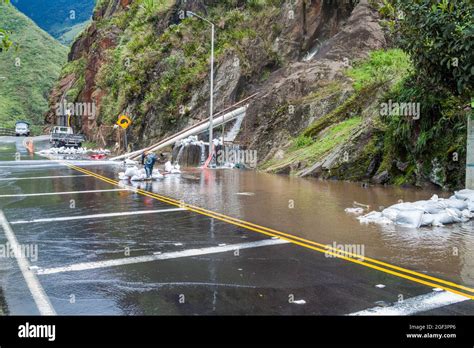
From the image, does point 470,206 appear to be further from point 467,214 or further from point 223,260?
point 223,260

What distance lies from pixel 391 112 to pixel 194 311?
1508 cm

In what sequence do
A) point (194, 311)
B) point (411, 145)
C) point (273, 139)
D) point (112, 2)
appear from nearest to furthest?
1. point (194, 311)
2. point (411, 145)
3. point (273, 139)
4. point (112, 2)

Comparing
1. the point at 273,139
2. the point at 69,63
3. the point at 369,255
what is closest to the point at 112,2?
the point at 69,63

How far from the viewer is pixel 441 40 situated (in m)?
14.2

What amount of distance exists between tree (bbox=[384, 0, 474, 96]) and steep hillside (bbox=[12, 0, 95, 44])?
157201 millimetres

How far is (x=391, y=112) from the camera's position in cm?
1859

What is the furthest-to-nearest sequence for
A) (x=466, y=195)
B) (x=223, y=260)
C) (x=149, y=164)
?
(x=149, y=164) → (x=466, y=195) → (x=223, y=260)

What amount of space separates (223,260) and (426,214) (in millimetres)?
5142

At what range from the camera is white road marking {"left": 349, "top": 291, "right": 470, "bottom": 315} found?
5281 millimetres

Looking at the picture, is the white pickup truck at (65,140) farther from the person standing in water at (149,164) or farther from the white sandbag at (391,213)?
the white sandbag at (391,213)

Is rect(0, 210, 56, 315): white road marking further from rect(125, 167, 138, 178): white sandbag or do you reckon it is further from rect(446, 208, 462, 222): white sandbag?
rect(125, 167, 138, 178): white sandbag

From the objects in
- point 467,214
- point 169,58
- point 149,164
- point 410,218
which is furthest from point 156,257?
point 169,58

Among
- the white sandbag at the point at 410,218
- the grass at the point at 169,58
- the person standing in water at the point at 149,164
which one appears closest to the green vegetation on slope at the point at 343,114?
the person standing in water at the point at 149,164

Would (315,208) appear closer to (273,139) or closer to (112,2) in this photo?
(273,139)
